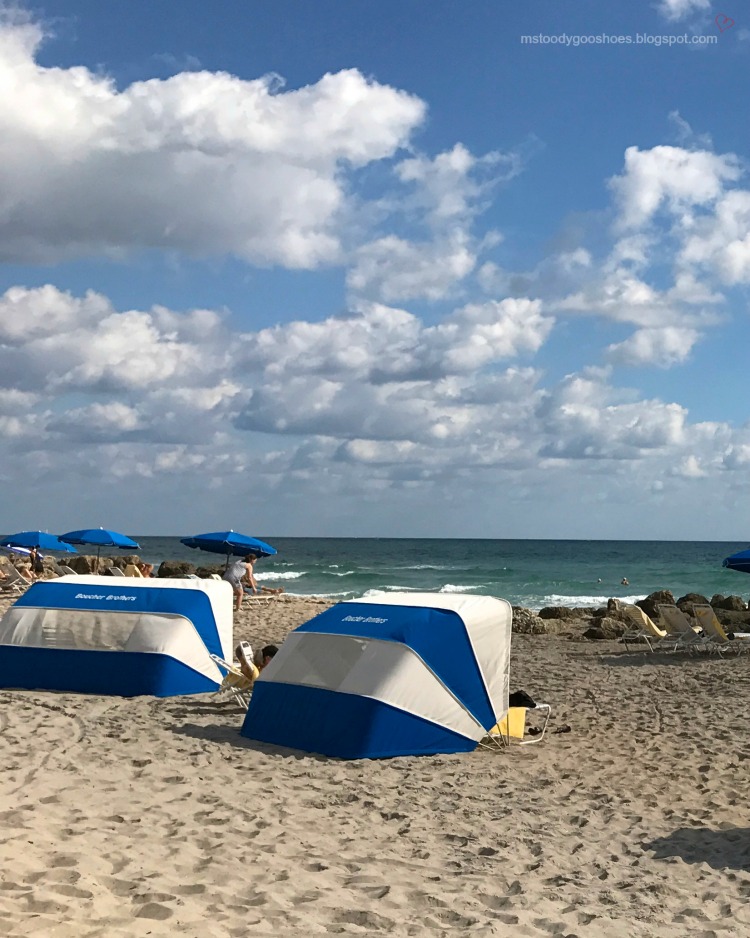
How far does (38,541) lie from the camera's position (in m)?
26.2

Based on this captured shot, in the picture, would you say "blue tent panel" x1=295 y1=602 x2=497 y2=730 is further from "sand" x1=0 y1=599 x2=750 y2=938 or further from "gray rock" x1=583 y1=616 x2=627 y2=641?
"gray rock" x1=583 y1=616 x2=627 y2=641

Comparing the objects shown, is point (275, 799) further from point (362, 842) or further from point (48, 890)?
point (48, 890)

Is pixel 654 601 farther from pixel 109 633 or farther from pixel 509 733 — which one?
pixel 109 633

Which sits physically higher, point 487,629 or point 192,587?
point 192,587

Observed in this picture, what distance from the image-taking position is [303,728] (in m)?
8.68

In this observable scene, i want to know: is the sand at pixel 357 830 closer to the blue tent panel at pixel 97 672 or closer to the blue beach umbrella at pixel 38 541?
the blue tent panel at pixel 97 672

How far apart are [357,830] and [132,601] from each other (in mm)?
5796

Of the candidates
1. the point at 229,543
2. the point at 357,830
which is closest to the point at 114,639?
the point at 357,830

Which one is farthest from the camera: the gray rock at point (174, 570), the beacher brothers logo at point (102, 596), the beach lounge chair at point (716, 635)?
the gray rock at point (174, 570)

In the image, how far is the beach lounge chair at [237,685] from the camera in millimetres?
10391

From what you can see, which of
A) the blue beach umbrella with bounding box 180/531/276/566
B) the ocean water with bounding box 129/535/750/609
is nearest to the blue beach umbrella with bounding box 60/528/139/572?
the blue beach umbrella with bounding box 180/531/276/566

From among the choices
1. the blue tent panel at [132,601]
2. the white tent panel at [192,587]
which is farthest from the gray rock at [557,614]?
the blue tent panel at [132,601]

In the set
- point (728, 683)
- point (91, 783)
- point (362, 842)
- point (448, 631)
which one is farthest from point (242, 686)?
point (728, 683)

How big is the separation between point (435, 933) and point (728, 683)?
30.7ft
